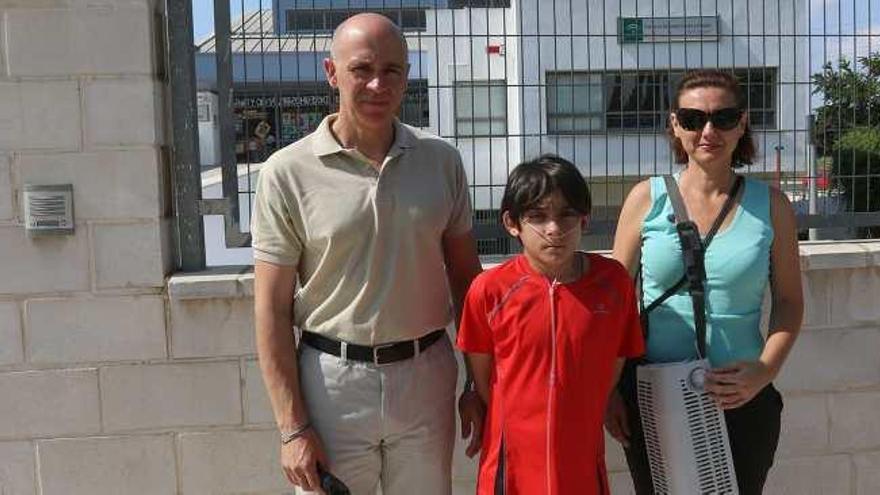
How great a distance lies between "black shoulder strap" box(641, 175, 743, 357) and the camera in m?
2.40

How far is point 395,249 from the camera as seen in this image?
93.6 inches

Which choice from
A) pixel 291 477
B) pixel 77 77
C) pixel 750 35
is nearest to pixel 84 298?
pixel 77 77

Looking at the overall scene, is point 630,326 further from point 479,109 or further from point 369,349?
point 479,109

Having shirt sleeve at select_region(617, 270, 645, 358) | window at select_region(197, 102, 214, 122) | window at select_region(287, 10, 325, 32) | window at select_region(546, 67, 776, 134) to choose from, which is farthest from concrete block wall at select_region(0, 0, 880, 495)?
shirt sleeve at select_region(617, 270, 645, 358)

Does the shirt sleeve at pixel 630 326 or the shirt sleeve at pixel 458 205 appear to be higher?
the shirt sleeve at pixel 458 205

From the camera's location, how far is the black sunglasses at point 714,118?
2408 mm

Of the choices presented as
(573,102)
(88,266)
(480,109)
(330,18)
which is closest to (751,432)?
(573,102)

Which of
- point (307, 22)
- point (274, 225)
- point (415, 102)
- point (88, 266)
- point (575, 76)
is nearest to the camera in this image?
point (274, 225)

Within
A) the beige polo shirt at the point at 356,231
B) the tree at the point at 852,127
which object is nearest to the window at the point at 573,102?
the tree at the point at 852,127

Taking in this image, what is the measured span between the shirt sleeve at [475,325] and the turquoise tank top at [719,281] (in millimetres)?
522

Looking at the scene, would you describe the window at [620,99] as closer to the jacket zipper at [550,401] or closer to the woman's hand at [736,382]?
the woman's hand at [736,382]

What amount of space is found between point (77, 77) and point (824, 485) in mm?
3512

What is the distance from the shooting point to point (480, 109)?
145 inches

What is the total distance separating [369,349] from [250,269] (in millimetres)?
1241
